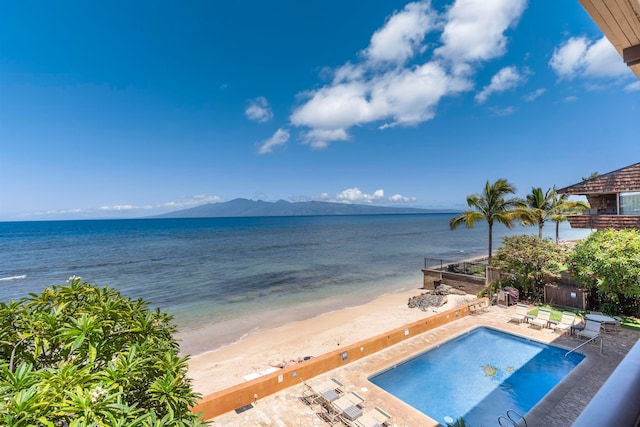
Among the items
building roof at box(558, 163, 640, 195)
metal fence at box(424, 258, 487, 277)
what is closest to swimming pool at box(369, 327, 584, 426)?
building roof at box(558, 163, 640, 195)

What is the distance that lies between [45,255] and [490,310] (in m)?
63.2

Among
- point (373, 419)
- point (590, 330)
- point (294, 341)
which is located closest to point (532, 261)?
point (590, 330)

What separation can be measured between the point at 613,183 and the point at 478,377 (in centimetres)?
866

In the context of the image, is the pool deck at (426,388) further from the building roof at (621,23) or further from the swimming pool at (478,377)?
the building roof at (621,23)

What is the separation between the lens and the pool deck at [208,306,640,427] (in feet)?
23.0

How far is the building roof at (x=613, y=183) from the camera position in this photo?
420 inches

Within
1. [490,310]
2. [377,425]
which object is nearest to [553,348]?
[490,310]

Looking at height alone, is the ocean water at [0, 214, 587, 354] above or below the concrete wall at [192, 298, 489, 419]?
below

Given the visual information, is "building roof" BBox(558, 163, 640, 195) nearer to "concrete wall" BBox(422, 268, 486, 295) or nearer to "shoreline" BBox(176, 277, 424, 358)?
"concrete wall" BBox(422, 268, 486, 295)

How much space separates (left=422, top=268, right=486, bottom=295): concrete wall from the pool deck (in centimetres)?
746

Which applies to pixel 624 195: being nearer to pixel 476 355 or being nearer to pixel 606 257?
pixel 606 257

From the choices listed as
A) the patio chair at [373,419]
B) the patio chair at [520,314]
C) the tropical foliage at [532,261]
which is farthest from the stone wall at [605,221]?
the patio chair at [373,419]

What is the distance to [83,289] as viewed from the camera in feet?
13.1

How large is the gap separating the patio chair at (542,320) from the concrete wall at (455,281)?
5.46 meters
